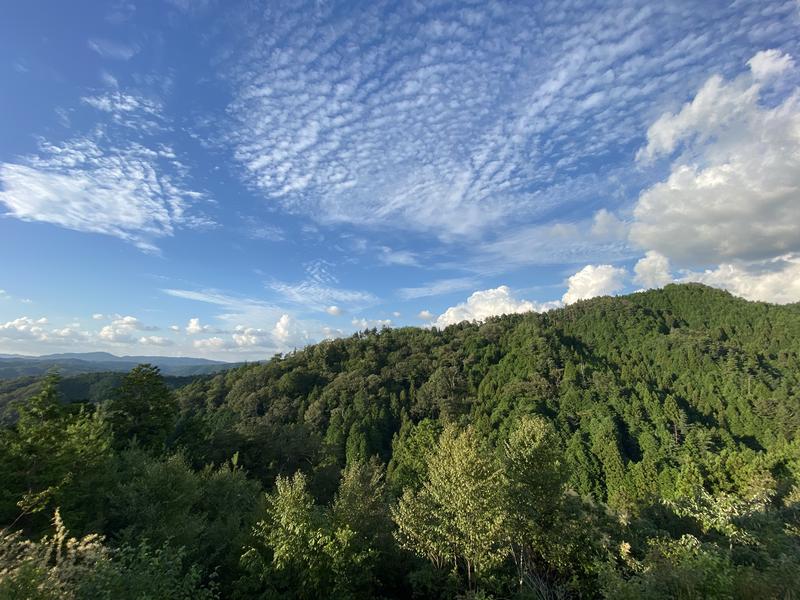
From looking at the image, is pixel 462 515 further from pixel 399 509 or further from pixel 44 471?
pixel 44 471

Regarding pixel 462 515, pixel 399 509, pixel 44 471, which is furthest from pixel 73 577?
pixel 44 471

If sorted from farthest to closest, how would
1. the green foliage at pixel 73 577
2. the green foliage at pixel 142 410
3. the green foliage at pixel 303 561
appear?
the green foliage at pixel 142 410
the green foliage at pixel 303 561
the green foliage at pixel 73 577

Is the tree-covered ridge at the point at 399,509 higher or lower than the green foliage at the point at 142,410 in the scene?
lower

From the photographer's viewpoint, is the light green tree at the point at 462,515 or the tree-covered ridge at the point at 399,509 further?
the light green tree at the point at 462,515

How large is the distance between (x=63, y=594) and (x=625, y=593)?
13715mm

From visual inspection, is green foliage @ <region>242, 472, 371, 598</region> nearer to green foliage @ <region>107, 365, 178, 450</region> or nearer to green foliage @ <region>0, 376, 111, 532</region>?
green foliage @ <region>0, 376, 111, 532</region>

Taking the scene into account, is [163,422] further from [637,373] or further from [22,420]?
[637,373]

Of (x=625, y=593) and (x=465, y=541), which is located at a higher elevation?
(x=625, y=593)

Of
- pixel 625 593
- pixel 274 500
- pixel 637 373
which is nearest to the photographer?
pixel 625 593

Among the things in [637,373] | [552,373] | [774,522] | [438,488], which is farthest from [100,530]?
[637,373]

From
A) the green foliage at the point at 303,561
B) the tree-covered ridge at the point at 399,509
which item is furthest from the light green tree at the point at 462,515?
the green foliage at the point at 303,561

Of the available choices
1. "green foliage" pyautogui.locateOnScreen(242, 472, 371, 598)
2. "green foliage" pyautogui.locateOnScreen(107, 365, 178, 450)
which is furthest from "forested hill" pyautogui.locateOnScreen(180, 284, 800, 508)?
"green foliage" pyautogui.locateOnScreen(242, 472, 371, 598)

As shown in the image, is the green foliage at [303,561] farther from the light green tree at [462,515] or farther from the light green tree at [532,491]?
the light green tree at [532,491]

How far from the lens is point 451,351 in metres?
189
